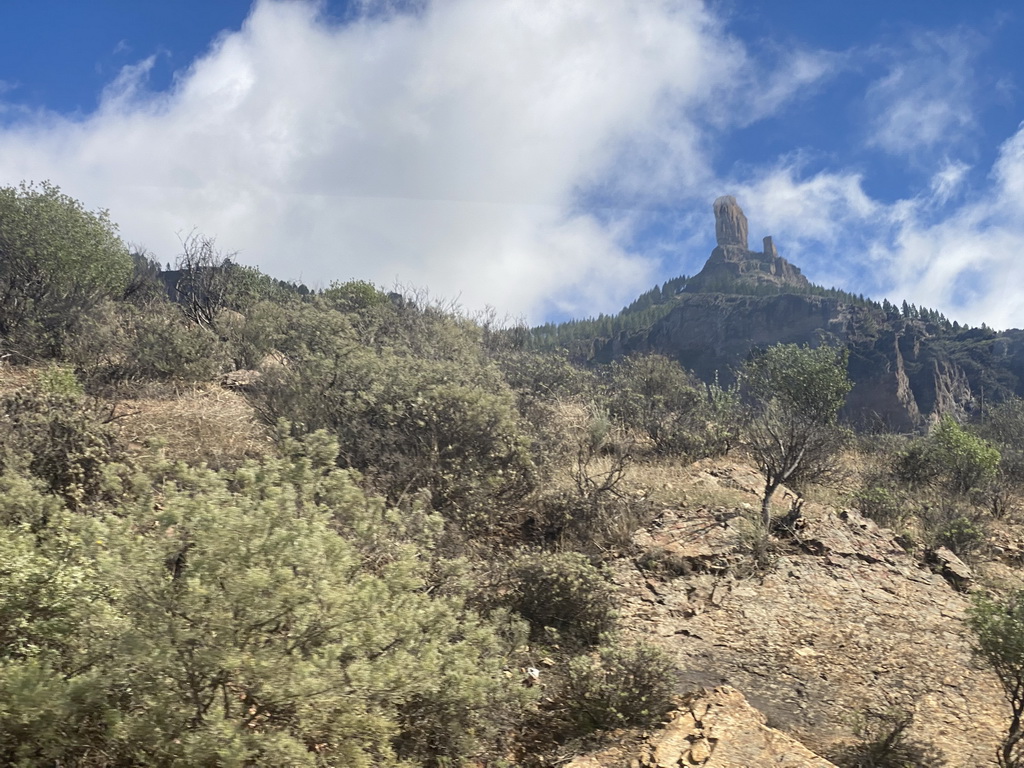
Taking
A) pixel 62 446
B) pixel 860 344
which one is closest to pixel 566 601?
pixel 62 446

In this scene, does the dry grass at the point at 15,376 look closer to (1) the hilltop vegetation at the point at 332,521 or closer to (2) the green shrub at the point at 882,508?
(1) the hilltop vegetation at the point at 332,521

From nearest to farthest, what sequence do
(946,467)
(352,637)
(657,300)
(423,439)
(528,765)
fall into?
(352,637) → (528,765) → (423,439) → (946,467) → (657,300)

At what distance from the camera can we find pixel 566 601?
20.5ft

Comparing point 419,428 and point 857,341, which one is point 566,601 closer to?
point 419,428

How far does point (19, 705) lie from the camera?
2.51 m

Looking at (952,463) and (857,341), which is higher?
(857,341)

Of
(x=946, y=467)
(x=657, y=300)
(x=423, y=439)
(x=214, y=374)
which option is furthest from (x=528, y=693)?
(x=657, y=300)

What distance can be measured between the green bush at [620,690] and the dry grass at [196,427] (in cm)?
499

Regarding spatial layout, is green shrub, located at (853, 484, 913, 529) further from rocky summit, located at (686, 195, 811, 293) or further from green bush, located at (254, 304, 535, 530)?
rocky summit, located at (686, 195, 811, 293)

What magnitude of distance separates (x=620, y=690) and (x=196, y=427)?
7.31m

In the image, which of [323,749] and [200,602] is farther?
[323,749]

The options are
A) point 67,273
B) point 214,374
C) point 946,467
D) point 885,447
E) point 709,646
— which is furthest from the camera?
point 885,447

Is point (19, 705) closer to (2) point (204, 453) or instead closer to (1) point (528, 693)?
(1) point (528, 693)

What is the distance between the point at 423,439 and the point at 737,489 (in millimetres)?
6319
